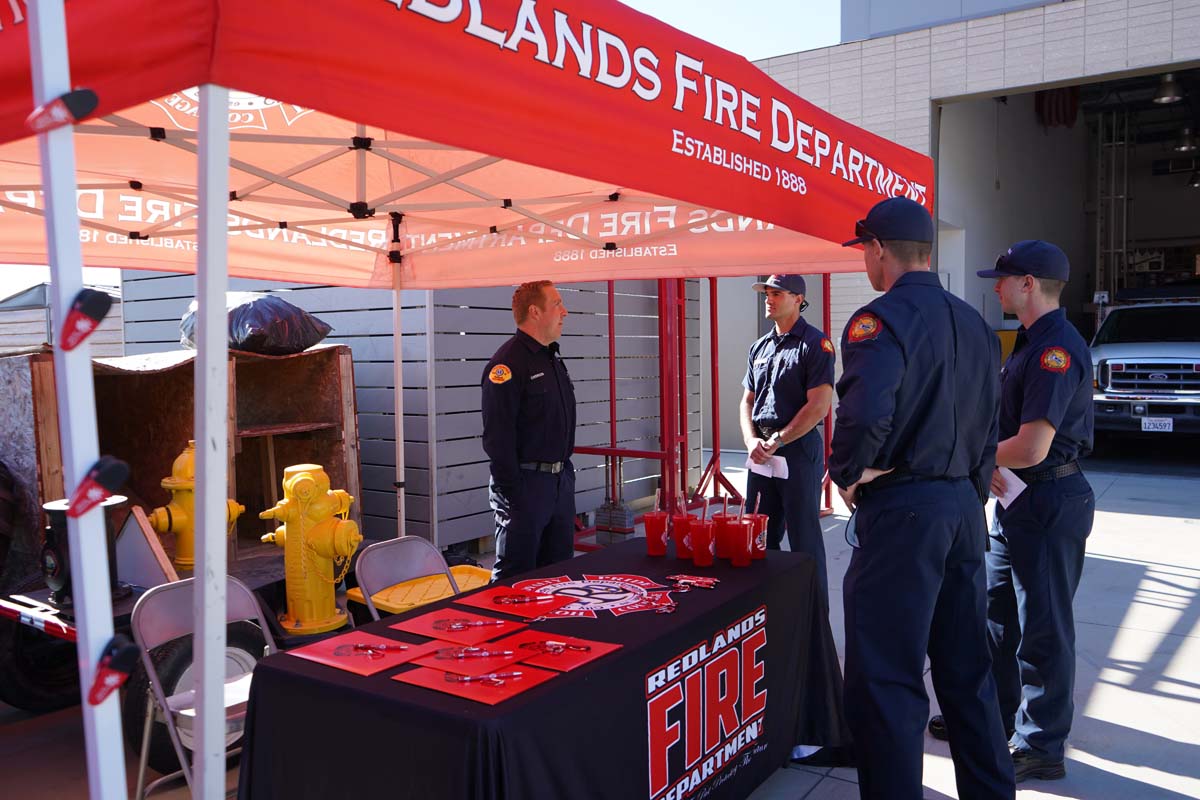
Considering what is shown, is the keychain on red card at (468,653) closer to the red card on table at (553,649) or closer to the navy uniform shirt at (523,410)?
the red card on table at (553,649)

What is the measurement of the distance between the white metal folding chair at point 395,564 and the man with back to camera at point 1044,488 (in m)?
2.07

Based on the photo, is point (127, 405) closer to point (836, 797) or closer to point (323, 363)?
point (323, 363)

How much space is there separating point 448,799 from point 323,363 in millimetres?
4212

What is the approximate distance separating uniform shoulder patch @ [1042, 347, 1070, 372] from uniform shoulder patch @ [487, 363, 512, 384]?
2156 millimetres

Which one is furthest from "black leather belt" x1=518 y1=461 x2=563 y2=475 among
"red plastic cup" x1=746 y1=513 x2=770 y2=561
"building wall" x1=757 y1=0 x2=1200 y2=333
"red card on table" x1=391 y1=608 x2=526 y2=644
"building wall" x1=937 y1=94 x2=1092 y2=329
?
"building wall" x1=937 y1=94 x2=1092 y2=329

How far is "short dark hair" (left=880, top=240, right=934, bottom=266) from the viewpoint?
274cm

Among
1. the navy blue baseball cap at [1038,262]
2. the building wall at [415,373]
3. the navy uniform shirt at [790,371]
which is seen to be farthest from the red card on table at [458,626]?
the building wall at [415,373]

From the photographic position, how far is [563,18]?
2.17 metres

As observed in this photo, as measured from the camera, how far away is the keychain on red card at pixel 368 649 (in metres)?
2.24

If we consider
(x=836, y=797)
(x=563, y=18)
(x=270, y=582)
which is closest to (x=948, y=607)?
(x=836, y=797)

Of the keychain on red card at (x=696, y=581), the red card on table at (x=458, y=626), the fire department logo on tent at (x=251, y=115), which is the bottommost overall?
the red card on table at (x=458, y=626)

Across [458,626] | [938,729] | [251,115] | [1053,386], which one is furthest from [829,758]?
[251,115]

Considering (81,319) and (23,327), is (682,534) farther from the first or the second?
(23,327)

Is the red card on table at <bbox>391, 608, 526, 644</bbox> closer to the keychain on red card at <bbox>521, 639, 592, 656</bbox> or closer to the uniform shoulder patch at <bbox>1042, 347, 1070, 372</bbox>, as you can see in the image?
the keychain on red card at <bbox>521, 639, 592, 656</bbox>
